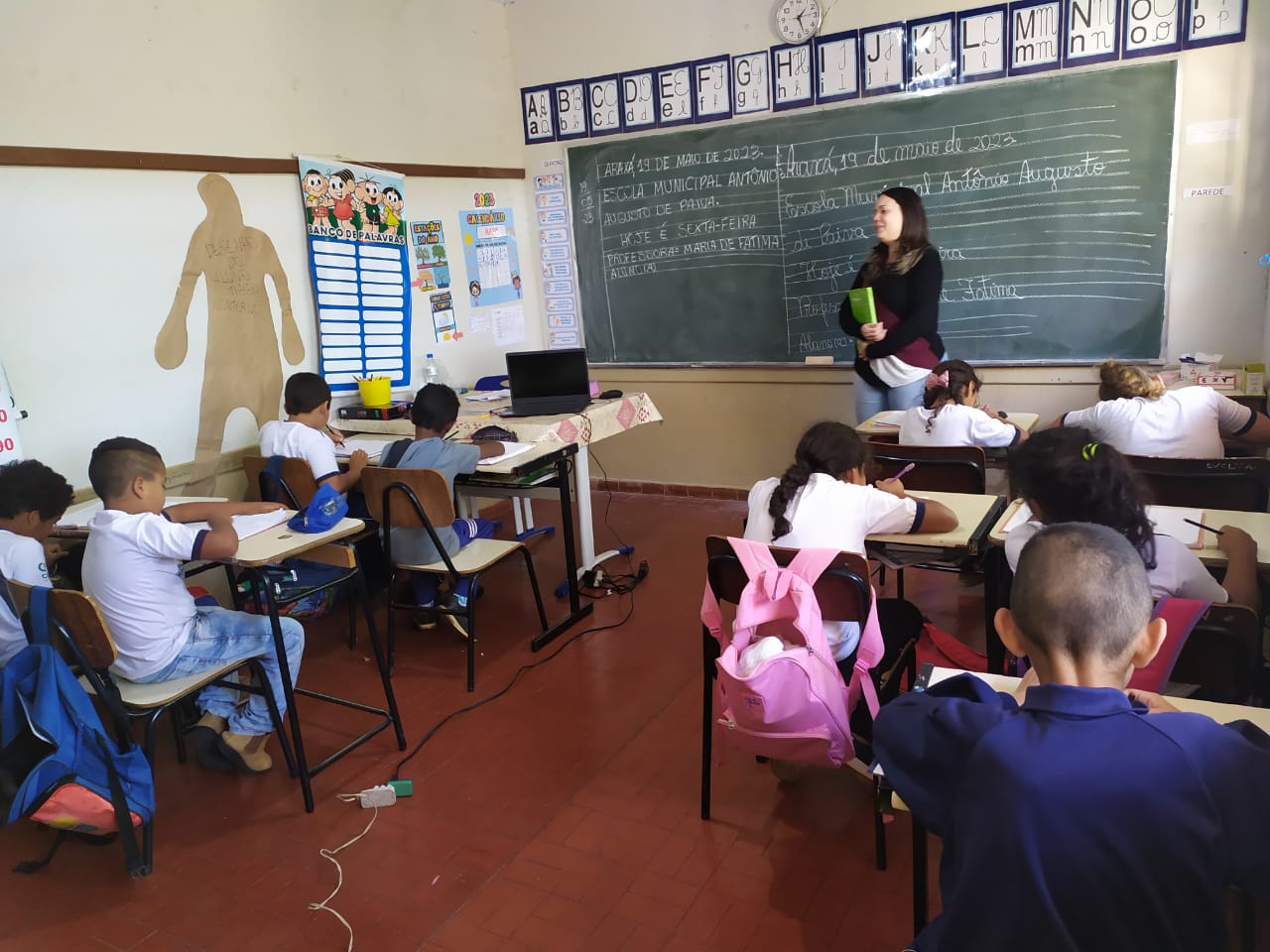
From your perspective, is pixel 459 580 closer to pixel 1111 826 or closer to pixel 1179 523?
pixel 1179 523

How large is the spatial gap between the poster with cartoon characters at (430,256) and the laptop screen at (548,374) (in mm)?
1122

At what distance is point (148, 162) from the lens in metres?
→ 3.45

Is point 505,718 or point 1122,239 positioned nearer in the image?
point 505,718

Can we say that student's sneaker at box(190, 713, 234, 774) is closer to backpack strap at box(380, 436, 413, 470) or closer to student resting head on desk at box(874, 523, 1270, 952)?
backpack strap at box(380, 436, 413, 470)

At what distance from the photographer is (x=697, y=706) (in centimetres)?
291

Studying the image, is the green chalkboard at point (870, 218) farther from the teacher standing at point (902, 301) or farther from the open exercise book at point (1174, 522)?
the open exercise book at point (1174, 522)

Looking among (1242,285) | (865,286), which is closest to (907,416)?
(865,286)

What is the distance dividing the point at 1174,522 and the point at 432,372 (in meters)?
3.62

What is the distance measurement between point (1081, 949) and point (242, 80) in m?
4.25

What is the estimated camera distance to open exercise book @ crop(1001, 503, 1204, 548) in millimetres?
2117

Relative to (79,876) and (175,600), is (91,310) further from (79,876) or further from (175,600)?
(79,876)

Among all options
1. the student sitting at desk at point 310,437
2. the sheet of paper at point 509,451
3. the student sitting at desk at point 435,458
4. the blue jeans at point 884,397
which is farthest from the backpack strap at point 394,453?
the blue jeans at point 884,397

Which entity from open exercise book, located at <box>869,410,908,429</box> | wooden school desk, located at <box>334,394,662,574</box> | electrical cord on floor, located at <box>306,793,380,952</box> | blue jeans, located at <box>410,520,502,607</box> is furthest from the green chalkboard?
electrical cord on floor, located at <box>306,793,380,952</box>

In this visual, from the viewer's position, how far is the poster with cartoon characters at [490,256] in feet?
16.8
